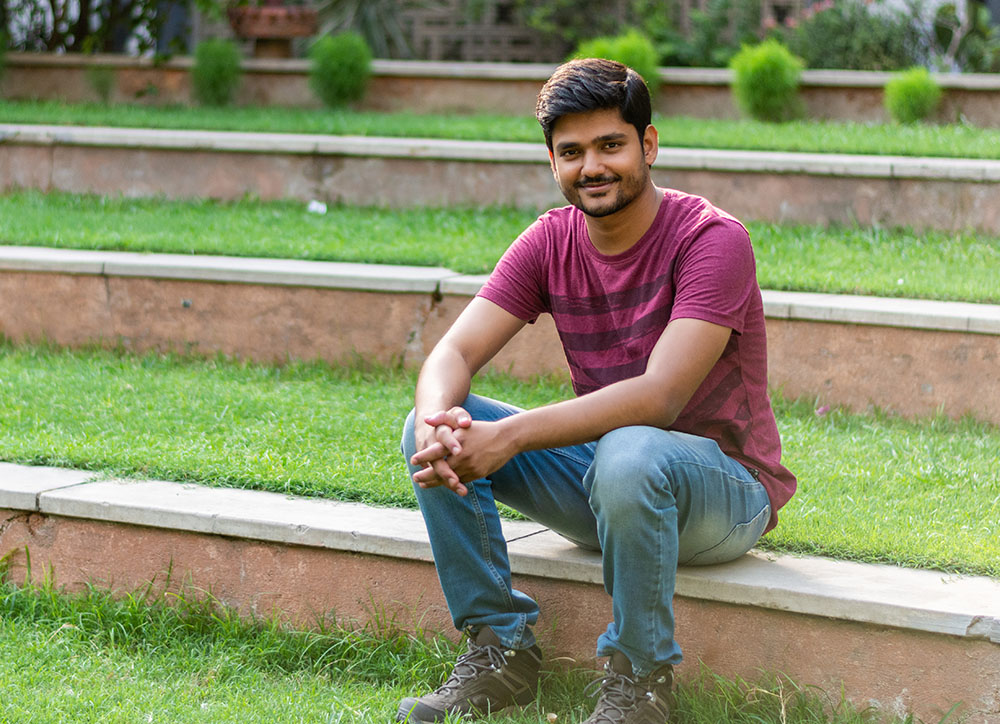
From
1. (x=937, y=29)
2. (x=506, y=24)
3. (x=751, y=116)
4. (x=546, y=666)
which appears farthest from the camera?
(x=506, y=24)

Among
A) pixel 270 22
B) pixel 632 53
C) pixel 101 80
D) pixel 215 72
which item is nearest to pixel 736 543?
pixel 632 53

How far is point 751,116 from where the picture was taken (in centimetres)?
624

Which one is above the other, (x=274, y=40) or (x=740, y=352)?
(x=274, y=40)

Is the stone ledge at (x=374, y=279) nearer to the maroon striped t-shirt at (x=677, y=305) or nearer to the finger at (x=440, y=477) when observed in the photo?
the maroon striped t-shirt at (x=677, y=305)

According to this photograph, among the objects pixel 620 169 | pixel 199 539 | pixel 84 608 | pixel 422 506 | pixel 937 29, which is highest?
pixel 937 29

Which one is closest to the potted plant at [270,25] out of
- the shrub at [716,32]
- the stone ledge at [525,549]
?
the shrub at [716,32]

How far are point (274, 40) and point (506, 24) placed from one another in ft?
5.79

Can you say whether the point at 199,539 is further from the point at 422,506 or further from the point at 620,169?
the point at 620,169

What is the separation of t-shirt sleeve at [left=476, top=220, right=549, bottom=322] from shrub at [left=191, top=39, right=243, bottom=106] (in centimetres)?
498

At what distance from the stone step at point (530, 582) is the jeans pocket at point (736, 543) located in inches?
0.9

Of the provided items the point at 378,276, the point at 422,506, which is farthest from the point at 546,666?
the point at 378,276

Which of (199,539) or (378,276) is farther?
(378,276)

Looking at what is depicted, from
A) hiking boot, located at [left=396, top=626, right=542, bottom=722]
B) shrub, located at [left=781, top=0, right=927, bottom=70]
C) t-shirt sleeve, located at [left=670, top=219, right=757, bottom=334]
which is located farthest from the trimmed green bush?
hiking boot, located at [left=396, top=626, right=542, bottom=722]

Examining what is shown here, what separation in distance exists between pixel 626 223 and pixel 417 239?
2.34 m
